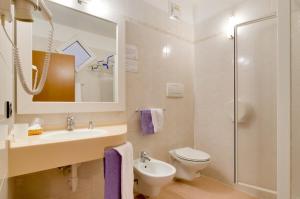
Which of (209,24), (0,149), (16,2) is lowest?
(0,149)

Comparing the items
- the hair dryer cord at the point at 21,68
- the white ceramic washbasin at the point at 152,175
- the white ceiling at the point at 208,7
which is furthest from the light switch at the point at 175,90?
the hair dryer cord at the point at 21,68

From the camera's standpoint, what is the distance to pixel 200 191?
2.15 m

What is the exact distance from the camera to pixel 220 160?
2412 millimetres

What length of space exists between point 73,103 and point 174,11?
6.21ft

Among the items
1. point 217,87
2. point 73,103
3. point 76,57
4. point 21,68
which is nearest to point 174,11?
point 217,87

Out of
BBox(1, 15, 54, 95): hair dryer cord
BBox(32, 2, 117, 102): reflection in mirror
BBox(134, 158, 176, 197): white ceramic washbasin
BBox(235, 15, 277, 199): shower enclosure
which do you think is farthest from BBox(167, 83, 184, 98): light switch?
BBox(1, 15, 54, 95): hair dryer cord

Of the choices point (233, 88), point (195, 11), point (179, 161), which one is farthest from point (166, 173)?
point (195, 11)

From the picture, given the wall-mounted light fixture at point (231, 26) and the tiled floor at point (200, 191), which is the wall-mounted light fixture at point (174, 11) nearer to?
the wall-mounted light fixture at point (231, 26)

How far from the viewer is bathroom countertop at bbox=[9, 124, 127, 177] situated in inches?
35.8

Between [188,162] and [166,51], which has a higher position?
[166,51]

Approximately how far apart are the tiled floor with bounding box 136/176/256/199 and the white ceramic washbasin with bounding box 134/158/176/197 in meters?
0.30

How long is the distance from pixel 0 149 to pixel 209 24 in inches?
106

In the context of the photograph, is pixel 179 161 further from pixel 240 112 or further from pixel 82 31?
pixel 82 31

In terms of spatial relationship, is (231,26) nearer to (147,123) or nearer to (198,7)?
(198,7)
